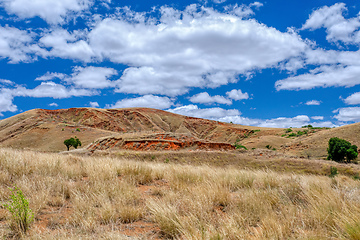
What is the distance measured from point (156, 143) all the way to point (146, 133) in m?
3.05

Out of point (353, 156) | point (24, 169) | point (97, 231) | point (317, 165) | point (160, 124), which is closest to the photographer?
point (97, 231)

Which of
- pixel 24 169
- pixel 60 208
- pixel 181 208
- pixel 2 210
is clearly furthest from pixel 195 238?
pixel 24 169

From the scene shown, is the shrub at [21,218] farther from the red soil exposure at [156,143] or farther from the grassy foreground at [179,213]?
the red soil exposure at [156,143]

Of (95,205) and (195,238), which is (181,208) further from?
(95,205)

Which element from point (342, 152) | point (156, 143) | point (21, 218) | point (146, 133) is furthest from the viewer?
point (342, 152)

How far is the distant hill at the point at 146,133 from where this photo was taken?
27.3 meters

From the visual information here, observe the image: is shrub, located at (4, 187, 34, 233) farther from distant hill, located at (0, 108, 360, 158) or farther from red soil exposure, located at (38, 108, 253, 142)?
red soil exposure, located at (38, 108, 253, 142)

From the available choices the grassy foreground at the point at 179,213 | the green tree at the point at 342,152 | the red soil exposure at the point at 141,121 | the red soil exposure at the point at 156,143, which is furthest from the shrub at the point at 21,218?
the red soil exposure at the point at 141,121

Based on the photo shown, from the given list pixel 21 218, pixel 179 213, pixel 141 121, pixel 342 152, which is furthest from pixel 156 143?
pixel 141 121

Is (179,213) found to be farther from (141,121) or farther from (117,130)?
(141,121)

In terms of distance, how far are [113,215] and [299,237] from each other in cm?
279

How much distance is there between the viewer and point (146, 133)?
28531mm

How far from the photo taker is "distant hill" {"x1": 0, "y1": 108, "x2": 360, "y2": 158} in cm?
2733

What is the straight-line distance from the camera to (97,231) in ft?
11.2
